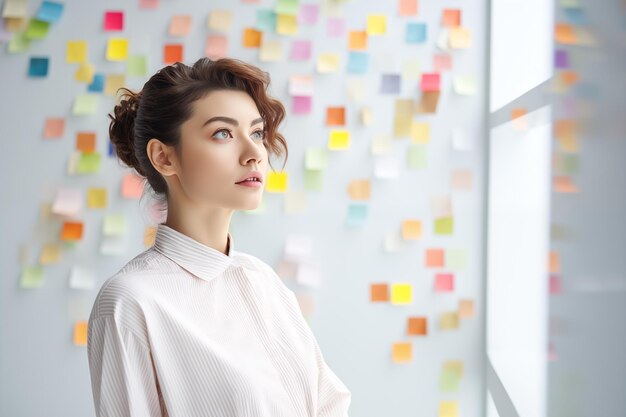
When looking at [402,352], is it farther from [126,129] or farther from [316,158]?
[126,129]

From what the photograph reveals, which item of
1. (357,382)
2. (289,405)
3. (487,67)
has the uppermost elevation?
(487,67)

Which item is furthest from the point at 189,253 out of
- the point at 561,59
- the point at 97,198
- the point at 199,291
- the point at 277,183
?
the point at 97,198

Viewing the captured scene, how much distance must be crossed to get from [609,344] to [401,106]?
4.94 ft

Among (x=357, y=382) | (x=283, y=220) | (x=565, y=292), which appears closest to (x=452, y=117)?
(x=283, y=220)

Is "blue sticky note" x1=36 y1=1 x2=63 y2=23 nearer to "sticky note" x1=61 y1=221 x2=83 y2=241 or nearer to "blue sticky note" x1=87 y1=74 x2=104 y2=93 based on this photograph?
"blue sticky note" x1=87 y1=74 x2=104 y2=93

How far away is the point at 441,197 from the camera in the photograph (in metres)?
2.63

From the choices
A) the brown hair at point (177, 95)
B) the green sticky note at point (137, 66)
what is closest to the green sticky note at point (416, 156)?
the green sticky note at point (137, 66)

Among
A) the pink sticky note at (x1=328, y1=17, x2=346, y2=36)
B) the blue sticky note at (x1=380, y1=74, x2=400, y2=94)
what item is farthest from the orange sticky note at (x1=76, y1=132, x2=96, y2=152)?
the blue sticky note at (x1=380, y1=74, x2=400, y2=94)

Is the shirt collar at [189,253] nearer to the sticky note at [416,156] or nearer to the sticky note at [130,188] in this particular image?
the sticky note at [130,188]

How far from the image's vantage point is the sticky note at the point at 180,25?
2613 millimetres

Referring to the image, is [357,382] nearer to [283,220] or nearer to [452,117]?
[283,220]

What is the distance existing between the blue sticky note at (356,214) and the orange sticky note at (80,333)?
104cm

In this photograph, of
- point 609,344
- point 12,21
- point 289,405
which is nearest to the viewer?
point 609,344

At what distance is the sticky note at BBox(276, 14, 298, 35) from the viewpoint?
8.56 ft
